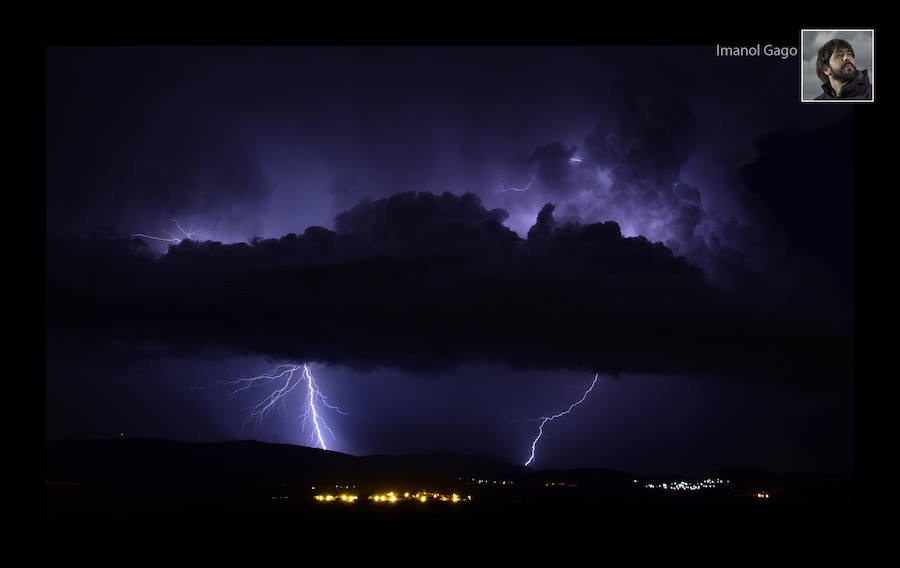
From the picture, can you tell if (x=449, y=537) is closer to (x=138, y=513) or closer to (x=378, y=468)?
(x=138, y=513)

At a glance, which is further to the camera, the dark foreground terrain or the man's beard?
→ the dark foreground terrain

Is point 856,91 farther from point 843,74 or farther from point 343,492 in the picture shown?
point 343,492

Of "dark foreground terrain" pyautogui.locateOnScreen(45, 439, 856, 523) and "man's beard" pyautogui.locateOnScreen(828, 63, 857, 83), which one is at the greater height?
"man's beard" pyautogui.locateOnScreen(828, 63, 857, 83)

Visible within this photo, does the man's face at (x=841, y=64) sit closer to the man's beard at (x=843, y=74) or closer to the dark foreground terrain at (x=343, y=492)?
the man's beard at (x=843, y=74)

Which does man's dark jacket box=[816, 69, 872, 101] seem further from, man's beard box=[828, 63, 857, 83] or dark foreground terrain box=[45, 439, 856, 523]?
dark foreground terrain box=[45, 439, 856, 523]

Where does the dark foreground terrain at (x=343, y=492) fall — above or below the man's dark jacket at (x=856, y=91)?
below

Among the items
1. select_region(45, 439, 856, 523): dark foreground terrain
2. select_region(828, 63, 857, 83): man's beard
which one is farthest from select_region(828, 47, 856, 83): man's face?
select_region(45, 439, 856, 523): dark foreground terrain

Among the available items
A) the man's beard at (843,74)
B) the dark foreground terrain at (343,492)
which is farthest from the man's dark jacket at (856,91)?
the dark foreground terrain at (343,492)

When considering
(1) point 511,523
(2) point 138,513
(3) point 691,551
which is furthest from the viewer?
(2) point 138,513

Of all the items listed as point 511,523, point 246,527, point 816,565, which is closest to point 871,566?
point 816,565

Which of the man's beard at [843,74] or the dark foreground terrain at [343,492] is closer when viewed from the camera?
the man's beard at [843,74]

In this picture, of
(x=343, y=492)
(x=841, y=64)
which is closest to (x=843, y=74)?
(x=841, y=64)
